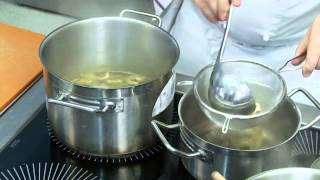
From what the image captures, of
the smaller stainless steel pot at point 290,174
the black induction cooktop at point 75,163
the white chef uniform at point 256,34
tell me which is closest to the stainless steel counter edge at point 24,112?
the black induction cooktop at point 75,163

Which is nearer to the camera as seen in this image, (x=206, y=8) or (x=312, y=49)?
(x=312, y=49)

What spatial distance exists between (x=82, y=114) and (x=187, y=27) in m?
0.44

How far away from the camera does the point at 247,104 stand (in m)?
0.66

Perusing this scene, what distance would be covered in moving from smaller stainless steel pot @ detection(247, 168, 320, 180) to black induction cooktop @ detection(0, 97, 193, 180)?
6.6 inches

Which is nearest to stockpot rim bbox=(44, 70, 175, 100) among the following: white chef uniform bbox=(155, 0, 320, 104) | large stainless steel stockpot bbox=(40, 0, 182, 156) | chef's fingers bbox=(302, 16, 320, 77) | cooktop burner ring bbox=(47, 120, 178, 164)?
large stainless steel stockpot bbox=(40, 0, 182, 156)

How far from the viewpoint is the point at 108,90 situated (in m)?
0.58

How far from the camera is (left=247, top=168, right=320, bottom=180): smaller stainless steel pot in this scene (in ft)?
1.65

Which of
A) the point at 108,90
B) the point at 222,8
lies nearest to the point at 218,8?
the point at 222,8

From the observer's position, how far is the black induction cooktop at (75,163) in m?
0.66

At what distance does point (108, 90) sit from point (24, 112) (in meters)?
0.22

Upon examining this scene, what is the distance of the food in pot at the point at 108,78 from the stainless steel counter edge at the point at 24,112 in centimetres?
7

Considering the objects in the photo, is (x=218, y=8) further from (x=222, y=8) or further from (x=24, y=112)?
(x=24, y=112)

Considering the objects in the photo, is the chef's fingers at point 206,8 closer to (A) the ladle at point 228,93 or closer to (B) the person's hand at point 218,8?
(B) the person's hand at point 218,8

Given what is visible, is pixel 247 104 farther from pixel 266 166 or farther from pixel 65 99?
pixel 65 99
